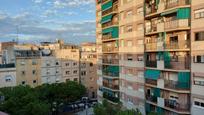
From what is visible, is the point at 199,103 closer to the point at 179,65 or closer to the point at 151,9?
the point at 179,65

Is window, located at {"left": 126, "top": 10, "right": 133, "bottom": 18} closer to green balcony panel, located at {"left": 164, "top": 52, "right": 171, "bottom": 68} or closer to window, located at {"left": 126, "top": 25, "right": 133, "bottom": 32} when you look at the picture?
window, located at {"left": 126, "top": 25, "right": 133, "bottom": 32}

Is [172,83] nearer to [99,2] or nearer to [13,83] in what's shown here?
[99,2]

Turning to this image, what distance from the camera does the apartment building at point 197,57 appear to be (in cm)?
2575

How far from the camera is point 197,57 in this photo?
26422 millimetres

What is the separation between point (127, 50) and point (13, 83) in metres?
31.9

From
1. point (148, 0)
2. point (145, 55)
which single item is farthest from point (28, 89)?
point (148, 0)

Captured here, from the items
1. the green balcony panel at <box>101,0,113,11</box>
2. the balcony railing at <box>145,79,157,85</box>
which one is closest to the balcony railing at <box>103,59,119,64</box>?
the green balcony panel at <box>101,0,113,11</box>

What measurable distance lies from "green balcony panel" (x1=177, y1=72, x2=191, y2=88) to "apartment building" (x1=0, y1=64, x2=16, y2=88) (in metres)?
41.9

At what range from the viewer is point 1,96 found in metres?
47.2

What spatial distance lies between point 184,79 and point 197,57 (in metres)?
2.54

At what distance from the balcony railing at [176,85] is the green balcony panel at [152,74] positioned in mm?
1681

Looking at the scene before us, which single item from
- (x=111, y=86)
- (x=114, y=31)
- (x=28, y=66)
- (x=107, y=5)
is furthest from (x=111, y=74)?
(x=28, y=66)

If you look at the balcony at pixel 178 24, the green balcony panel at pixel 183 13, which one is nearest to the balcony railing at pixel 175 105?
the balcony at pixel 178 24

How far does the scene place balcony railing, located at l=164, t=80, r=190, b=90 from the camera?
2752cm
